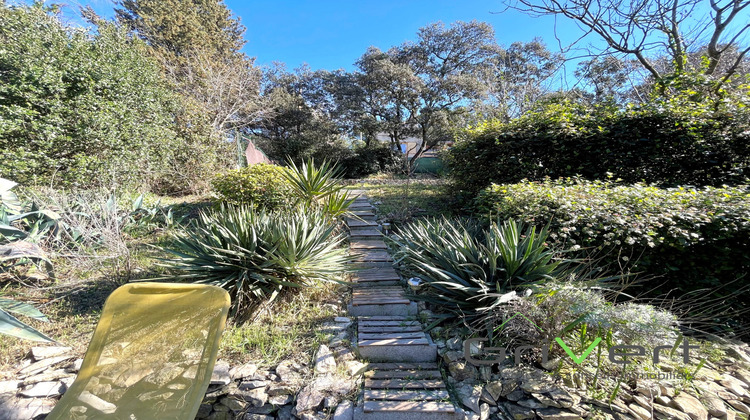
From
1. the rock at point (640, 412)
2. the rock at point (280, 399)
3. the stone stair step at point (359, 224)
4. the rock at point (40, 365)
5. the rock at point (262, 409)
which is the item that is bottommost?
the rock at point (640, 412)

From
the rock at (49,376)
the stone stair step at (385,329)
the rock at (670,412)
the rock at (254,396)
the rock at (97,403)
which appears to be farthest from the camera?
the stone stair step at (385,329)

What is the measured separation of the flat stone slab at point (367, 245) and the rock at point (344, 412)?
249cm

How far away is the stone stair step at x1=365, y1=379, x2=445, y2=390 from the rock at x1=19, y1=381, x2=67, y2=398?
2.16m

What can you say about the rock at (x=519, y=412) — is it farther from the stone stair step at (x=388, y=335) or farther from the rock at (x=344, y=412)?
the rock at (x=344, y=412)

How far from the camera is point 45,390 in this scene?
195cm

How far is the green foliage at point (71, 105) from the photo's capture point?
184 inches

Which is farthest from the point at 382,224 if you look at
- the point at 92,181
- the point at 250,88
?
the point at 250,88

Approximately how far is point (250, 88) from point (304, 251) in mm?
10579

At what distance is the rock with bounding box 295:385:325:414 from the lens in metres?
1.84

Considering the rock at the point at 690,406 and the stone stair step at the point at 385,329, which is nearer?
the rock at the point at 690,406

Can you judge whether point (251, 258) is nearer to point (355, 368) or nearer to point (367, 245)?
point (355, 368)

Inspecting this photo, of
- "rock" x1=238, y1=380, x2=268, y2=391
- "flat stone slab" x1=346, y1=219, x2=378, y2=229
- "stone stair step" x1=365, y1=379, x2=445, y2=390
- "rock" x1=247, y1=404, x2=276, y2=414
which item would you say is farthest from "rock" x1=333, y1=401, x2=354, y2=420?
"flat stone slab" x1=346, y1=219, x2=378, y2=229

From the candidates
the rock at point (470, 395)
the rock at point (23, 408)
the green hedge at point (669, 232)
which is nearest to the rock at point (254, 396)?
the rock at point (23, 408)

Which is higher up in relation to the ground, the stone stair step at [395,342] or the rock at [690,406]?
the stone stair step at [395,342]
